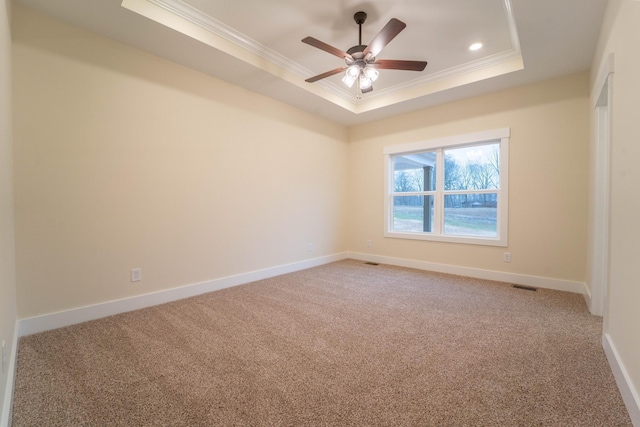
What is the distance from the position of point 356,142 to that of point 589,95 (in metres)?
3.23

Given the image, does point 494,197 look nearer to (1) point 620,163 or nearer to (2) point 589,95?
(2) point 589,95

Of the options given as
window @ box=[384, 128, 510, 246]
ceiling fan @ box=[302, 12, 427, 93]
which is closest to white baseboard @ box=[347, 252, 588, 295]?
window @ box=[384, 128, 510, 246]

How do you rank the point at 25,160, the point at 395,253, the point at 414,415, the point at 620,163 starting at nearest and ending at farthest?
the point at 414,415
the point at 620,163
the point at 25,160
the point at 395,253

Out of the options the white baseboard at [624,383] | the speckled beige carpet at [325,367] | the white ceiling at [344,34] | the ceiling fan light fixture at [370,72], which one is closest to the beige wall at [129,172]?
the white ceiling at [344,34]

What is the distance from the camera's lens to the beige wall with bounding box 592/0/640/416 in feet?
4.48

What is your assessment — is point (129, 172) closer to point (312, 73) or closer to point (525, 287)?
point (312, 73)

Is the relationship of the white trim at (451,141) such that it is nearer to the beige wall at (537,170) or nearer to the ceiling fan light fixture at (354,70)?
A: the beige wall at (537,170)

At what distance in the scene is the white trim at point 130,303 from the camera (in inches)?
85.3

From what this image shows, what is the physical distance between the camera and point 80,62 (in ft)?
7.77

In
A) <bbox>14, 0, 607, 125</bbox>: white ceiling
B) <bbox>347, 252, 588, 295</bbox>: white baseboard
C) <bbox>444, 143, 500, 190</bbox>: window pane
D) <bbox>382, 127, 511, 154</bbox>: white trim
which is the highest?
<bbox>14, 0, 607, 125</bbox>: white ceiling

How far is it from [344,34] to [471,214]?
3.05 m

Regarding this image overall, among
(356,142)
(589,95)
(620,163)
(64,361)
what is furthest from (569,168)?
(64,361)

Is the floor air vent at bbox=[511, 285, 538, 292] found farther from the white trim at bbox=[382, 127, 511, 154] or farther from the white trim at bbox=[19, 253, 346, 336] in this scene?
the white trim at bbox=[19, 253, 346, 336]

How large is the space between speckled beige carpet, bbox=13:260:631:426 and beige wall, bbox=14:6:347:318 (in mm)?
499
